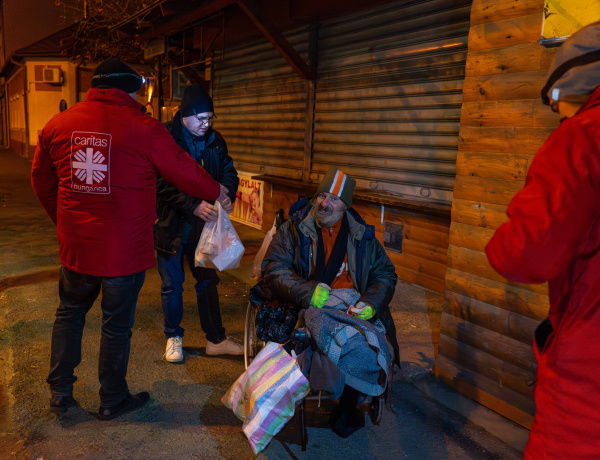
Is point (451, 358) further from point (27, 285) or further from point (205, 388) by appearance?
point (27, 285)

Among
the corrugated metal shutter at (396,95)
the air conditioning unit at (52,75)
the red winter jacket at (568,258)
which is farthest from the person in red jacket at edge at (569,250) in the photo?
the air conditioning unit at (52,75)

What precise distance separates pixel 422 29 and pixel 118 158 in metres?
4.80

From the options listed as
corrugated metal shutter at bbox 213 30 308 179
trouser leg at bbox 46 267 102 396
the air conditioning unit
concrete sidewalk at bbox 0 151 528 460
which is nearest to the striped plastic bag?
concrete sidewalk at bbox 0 151 528 460

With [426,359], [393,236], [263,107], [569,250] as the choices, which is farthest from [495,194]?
[263,107]

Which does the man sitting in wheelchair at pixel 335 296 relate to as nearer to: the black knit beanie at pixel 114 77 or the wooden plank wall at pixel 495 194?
the wooden plank wall at pixel 495 194

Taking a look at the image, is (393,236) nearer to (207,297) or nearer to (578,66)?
(207,297)

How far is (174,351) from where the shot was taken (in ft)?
14.3

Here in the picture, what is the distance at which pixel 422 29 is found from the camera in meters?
6.48

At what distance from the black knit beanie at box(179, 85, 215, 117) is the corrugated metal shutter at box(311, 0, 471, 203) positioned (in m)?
3.35

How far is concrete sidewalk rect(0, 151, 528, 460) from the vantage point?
10.4 ft

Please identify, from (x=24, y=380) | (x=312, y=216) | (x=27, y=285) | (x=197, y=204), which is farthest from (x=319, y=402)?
(x=27, y=285)

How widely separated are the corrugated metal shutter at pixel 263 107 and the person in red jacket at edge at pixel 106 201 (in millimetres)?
5913

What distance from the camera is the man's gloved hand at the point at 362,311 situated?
3.18 meters

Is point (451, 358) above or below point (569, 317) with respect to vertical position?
below
